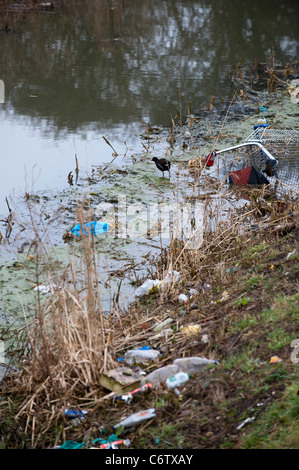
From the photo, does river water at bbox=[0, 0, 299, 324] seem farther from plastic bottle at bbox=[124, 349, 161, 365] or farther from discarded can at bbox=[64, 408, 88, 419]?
discarded can at bbox=[64, 408, 88, 419]

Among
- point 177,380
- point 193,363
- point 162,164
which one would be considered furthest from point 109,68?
point 177,380

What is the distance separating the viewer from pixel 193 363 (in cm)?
310

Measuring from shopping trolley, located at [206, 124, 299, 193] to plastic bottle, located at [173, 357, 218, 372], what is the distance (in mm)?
2935

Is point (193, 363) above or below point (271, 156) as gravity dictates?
below

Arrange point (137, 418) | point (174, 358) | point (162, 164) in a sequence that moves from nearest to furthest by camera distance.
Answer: point (137, 418) → point (174, 358) → point (162, 164)

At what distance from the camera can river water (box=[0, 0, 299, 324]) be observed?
6.99 meters

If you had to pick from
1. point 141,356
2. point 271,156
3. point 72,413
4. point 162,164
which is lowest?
point 72,413

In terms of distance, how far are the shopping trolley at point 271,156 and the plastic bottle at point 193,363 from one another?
2935mm

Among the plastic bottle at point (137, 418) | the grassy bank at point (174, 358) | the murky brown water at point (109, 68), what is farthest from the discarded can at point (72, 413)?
the murky brown water at point (109, 68)

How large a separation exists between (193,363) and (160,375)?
0.19m

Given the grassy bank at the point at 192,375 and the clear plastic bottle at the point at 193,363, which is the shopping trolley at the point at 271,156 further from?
the clear plastic bottle at the point at 193,363

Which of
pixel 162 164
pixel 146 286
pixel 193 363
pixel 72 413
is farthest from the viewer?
pixel 162 164

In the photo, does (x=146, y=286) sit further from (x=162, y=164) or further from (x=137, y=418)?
(x=162, y=164)

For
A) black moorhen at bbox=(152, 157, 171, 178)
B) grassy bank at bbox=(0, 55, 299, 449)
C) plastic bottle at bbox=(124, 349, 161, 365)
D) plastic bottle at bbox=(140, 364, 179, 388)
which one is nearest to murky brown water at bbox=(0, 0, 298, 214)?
black moorhen at bbox=(152, 157, 171, 178)
